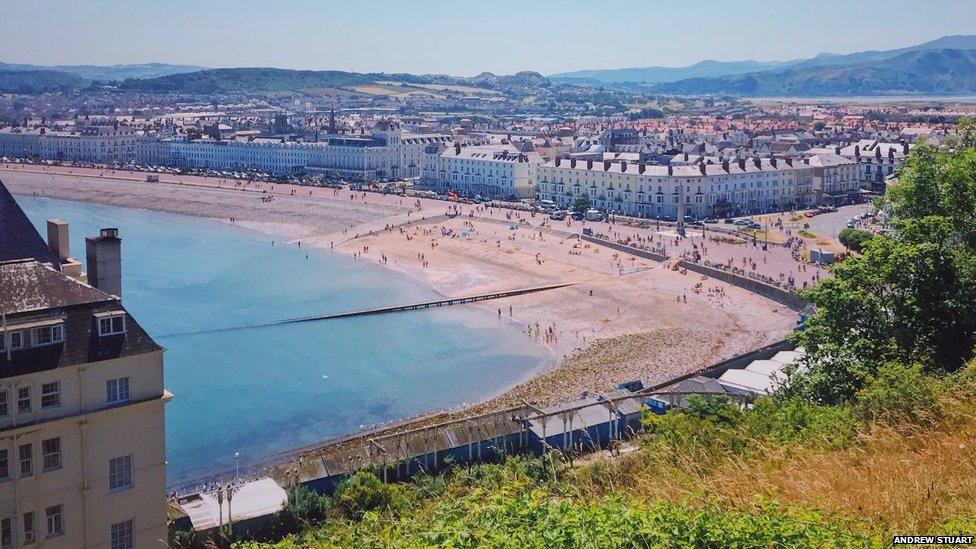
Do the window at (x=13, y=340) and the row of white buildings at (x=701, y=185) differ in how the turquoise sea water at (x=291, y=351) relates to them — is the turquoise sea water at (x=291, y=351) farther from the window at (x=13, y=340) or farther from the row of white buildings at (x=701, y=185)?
the row of white buildings at (x=701, y=185)

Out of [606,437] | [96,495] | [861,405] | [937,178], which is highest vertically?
[937,178]

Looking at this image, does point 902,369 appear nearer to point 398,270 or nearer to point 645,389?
point 645,389

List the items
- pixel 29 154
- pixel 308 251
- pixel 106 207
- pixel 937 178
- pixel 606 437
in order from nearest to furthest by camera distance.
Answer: pixel 937 178
pixel 606 437
pixel 308 251
pixel 106 207
pixel 29 154

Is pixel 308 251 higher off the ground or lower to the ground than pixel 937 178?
lower

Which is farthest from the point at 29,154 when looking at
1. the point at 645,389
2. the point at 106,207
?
the point at 645,389

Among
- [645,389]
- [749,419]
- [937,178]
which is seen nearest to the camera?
[749,419]

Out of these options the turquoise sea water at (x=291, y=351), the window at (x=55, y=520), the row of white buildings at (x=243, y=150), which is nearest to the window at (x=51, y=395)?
the window at (x=55, y=520)

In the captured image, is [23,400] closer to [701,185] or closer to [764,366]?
[764,366]
